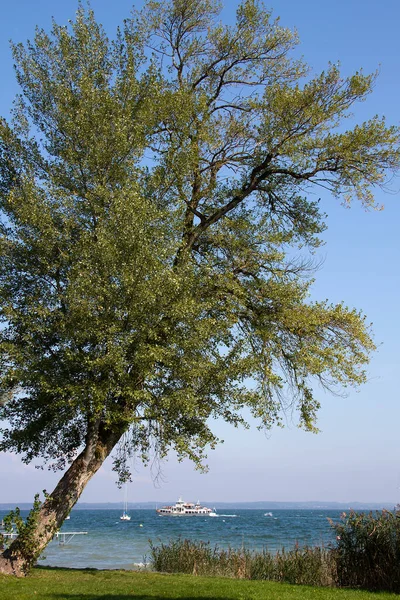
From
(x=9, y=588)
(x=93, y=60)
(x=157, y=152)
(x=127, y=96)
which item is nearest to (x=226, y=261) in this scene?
(x=157, y=152)

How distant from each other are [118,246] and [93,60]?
26.0 feet

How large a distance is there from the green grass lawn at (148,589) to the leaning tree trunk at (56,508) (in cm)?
63

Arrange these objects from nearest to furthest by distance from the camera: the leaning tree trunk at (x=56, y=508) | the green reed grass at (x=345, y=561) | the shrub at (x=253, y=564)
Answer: the leaning tree trunk at (x=56, y=508), the green reed grass at (x=345, y=561), the shrub at (x=253, y=564)

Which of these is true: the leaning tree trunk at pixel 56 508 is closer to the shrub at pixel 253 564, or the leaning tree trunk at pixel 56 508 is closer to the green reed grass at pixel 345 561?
the shrub at pixel 253 564

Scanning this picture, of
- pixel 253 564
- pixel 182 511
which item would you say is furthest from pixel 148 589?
pixel 182 511

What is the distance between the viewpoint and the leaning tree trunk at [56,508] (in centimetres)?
1753

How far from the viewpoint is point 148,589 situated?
1620 cm

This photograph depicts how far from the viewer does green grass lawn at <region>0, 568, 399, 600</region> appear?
14.8m

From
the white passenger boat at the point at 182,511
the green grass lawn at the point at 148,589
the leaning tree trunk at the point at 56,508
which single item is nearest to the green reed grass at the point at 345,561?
the green grass lawn at the point at 148,589

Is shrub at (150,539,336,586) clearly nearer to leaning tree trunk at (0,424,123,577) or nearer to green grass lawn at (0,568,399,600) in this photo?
Result: green grass lawn at (0,568,399,600)

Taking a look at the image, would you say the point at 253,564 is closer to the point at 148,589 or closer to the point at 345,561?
the point at 345,561

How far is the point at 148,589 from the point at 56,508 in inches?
149

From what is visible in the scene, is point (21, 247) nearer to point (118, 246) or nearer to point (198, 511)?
point (118, 246)

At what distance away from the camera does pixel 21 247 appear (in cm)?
1839
